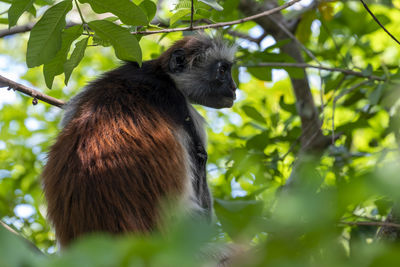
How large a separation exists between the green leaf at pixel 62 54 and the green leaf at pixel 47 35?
0.75 feet

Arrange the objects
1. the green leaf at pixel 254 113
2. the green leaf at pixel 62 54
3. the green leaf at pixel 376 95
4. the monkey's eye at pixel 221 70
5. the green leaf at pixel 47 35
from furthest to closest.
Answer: the monkey's eye at pixel 221 70
the green leaf at pixel 254 113
the green leaf at pixel 376 95
the green leaf at pixel 62 54
the green leaf at pixel 47 35

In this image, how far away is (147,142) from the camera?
3410 millimetres

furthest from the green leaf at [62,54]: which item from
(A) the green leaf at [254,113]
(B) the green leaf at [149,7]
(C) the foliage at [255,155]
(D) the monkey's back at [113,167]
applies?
(A) the green leaf at [254,113]

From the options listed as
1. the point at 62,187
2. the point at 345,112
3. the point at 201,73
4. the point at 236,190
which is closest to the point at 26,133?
the point at 201,73

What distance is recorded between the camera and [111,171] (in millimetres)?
3117

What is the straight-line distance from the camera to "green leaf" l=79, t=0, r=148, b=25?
8.92 ft

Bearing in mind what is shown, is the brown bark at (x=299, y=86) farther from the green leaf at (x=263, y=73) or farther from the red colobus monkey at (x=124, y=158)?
the red colobus monkey at (x=124, y=158)

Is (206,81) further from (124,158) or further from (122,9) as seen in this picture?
(122,9)

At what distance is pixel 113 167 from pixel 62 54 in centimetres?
87

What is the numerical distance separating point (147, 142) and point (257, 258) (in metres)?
2.38

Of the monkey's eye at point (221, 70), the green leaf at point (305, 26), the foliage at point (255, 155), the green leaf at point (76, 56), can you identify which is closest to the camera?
the foliage at point (255, 155)

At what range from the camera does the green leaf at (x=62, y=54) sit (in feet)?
10.5

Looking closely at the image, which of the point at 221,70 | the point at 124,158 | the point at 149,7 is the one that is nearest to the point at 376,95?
the point at 221,70

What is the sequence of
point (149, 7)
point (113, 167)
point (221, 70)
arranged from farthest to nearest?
point (221, 70)
point (149, 7)
point (113, 167)
